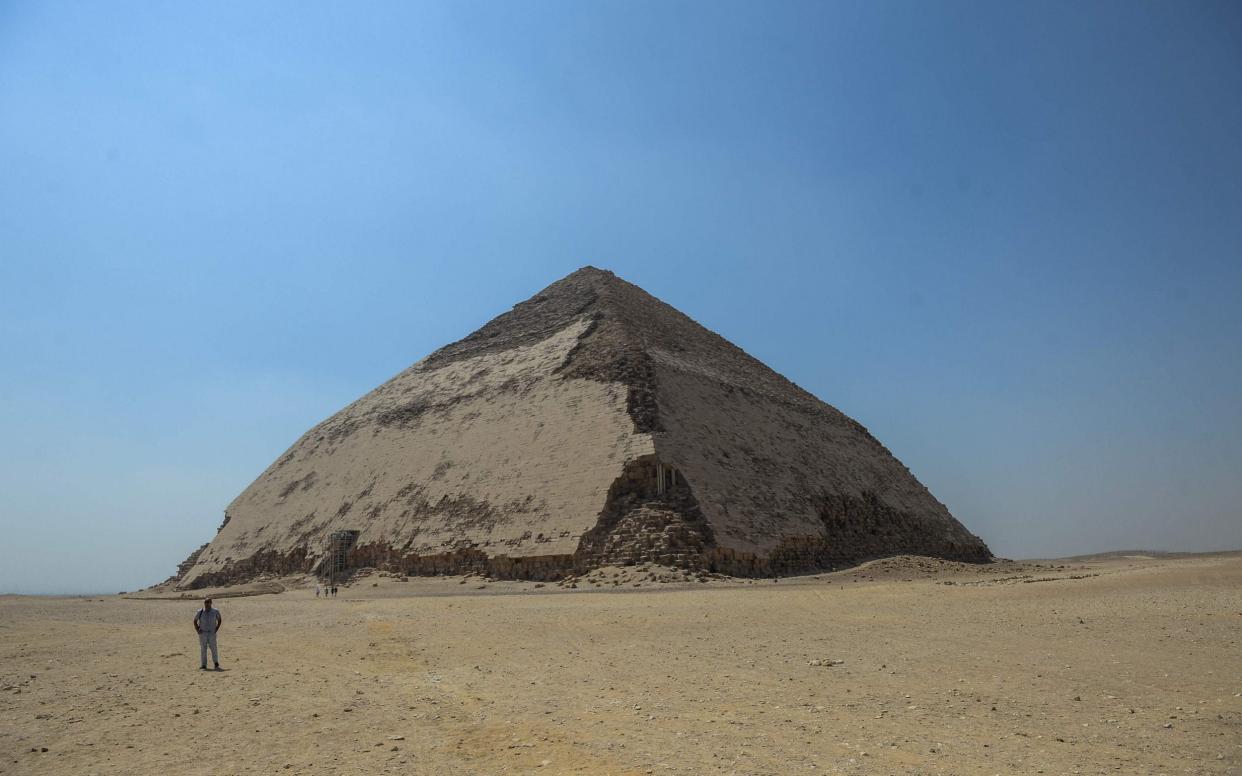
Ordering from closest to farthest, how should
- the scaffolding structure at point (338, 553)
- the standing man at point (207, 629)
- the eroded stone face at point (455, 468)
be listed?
1. the standing man at point (207, 629)
2. the eroded stone face at point (455, 468)
3. the scaffolding structure at point (338, 553)

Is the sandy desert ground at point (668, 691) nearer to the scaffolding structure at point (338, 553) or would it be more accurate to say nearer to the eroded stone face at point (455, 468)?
the eroded stone face at point (455, 468)

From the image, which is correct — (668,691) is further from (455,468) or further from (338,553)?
(338,553)

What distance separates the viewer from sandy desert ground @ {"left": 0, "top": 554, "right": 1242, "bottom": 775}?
4496 millimetres

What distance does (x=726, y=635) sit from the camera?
930cm

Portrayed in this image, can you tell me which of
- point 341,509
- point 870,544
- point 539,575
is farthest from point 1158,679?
point 341,509

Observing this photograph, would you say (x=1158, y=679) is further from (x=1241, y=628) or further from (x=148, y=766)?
(x=148, y=766)

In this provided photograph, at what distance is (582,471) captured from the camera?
2034 centimetres

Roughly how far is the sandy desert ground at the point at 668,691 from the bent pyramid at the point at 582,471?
6877 mm

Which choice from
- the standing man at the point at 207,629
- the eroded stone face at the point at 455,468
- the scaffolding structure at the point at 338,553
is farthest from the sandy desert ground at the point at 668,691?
the scaffolding structure at the point at 338,553

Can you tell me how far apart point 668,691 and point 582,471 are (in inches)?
556

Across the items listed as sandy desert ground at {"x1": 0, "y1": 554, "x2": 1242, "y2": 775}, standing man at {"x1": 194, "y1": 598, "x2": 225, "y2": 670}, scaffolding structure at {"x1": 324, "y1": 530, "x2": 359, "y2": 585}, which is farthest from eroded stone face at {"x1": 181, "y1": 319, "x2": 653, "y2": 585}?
standing man at {"x1": 194, "y1": 598, "x2": 225, "y2": 670}

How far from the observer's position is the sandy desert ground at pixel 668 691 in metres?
4.50

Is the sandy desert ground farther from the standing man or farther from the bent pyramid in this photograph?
the bent pyramid

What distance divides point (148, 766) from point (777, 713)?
402cm
